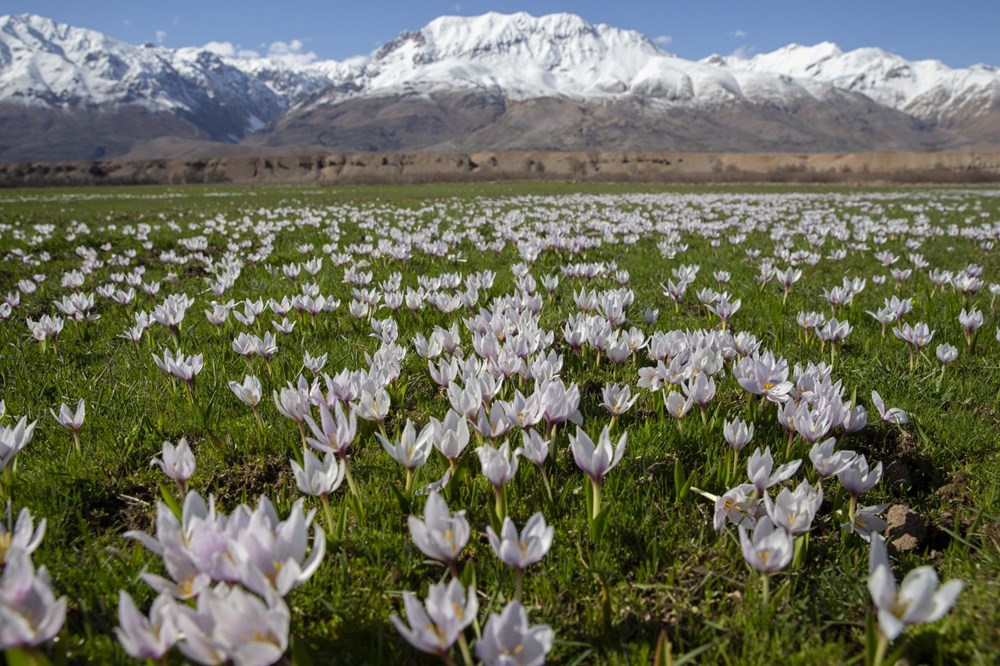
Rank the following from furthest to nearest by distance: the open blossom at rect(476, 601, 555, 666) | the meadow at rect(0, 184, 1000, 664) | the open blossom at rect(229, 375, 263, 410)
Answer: the open blossom at rect(229, 375, 263, 410) → the meadow at rect(0, 184, 1000, 664) → the open blossom at rect(476, 601, 555, 666)

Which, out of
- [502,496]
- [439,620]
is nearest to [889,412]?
[502,496]

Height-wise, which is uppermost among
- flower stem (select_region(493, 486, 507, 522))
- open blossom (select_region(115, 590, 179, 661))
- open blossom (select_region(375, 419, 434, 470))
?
open blossom (select_region(375, 419, 434, 470))

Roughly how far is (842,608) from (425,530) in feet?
4.55

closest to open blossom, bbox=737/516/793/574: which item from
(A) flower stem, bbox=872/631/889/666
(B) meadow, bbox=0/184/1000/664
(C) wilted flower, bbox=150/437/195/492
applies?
(B) meadow, bbox=0/184/1000/664

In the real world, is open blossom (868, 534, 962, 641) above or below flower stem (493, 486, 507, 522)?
above

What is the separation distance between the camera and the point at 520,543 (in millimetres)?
1625

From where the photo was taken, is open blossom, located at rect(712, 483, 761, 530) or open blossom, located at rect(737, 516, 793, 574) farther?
open blossom, located at rect(712, 483, 761, 530)

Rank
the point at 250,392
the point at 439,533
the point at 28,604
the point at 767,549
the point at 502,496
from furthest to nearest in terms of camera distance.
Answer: the point at 250,392 → the point at 502,496 → the point at 767,549 → the point at 439,533 → the point at 28,604

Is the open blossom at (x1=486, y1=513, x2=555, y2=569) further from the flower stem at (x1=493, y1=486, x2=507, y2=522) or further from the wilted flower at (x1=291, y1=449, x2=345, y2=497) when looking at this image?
the wilted flower at (x1=291, y1=449, x2=345, y2=497)

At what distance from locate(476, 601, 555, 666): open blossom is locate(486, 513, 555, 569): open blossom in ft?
0.77

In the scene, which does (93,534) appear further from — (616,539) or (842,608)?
(842,608)

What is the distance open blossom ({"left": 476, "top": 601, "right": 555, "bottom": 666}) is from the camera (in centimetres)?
127

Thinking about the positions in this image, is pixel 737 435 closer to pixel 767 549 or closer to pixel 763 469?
pixel 763 469

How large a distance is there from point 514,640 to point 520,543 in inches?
12.4
